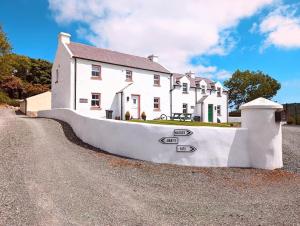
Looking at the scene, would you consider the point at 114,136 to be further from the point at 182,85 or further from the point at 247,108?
the point at 182,85

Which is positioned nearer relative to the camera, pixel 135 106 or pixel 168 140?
pixel 168 140

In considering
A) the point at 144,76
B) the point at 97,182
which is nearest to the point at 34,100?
the point at 144,76

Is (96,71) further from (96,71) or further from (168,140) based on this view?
(168,140)

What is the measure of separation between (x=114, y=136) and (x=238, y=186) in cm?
531

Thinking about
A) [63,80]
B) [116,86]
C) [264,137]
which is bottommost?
[264,137]

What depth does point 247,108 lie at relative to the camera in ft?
30.8

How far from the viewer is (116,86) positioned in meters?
25.5

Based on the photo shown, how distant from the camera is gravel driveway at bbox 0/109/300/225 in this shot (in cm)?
501

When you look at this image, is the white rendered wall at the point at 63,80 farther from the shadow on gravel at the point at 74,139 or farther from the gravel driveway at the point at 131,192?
the gravel driveway at the point at 131,192

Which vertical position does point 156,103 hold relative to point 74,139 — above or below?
above

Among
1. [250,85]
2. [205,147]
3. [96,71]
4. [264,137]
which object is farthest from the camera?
[250,85]

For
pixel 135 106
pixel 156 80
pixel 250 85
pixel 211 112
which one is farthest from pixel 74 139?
pixel 250 85

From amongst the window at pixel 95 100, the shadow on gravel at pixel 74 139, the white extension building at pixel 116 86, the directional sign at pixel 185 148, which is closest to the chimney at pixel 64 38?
the white extension building at pixel 116 86

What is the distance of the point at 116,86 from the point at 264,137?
1844 centimetres
